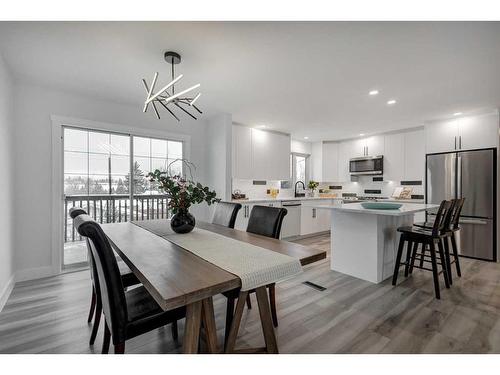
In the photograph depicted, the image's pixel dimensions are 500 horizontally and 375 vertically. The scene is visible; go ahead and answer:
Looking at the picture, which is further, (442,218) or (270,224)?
(442,218)

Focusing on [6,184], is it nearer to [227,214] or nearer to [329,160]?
[227,214]

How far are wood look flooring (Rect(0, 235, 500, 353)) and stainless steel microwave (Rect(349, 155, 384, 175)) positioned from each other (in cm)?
274

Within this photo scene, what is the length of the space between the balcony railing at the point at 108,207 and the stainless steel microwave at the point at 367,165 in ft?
14.3

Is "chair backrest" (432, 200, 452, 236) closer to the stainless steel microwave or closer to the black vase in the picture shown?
the black vase

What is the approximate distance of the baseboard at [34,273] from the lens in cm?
279

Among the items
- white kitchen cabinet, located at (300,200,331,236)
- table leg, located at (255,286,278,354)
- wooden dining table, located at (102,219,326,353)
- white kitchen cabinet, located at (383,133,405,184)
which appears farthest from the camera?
white kitchen cabinet, located at (300,200,331,236)

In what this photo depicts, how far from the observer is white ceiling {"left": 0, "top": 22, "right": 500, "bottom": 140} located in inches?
70.0

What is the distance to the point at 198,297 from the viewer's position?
97 cm

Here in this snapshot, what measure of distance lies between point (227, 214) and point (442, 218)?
2.29 metres

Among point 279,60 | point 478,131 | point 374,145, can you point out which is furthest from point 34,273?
point 478,131

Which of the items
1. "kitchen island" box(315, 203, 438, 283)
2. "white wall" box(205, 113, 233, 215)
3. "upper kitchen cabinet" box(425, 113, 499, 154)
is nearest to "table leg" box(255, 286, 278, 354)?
"kitchen island" box(315, 203, 438, 283)

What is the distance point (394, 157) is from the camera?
16.4 ft

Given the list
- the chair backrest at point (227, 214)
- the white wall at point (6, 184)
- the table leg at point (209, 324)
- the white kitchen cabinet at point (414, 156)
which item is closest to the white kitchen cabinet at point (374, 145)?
the white kitchen cabinet at point (414, 156)
